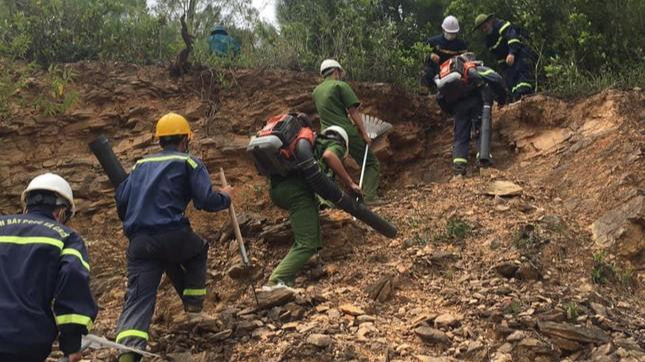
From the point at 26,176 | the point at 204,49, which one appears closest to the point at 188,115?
the point at 204,49

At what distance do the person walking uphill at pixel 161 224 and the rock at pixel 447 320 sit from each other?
1783 mm

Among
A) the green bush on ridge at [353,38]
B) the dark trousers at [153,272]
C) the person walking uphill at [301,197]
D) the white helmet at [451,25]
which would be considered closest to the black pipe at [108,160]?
the dark trousers at [153,272]

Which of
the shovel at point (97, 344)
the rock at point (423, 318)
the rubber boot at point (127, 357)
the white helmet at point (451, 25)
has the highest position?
the white helmet at point (451, 25)

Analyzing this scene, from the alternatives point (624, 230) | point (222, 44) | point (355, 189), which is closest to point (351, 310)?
point (355, 189)

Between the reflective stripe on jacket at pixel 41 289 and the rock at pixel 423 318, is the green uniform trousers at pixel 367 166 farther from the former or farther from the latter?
the reflective stripe on jacket at pixel 41 289

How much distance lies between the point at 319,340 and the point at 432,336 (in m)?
0.83

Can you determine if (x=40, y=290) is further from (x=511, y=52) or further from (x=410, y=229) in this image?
(x=511, y=52)

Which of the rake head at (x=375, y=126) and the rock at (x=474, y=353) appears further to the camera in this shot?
the rake head at (x=375, y=126)

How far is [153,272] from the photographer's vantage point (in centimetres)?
516

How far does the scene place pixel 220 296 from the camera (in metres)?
6.56

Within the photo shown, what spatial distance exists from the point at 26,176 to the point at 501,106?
241 inches

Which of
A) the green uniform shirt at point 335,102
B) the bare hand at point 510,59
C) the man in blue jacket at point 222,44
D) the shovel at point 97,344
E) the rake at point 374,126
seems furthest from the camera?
the man in blue jacket at point 222,44

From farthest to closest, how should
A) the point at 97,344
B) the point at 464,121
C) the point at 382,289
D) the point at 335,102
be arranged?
the point at 464,121
the point at 335,102
the point at 382,289
the point at 97,344

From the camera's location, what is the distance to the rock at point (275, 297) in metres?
5.75
